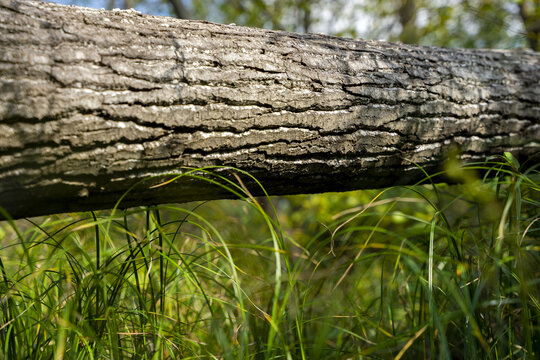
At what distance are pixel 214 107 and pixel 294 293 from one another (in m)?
0.54

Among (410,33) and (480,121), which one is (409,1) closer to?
(410,33)

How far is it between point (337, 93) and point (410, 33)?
3.37 meters

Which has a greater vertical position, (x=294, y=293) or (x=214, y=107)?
(x=214, y=107)

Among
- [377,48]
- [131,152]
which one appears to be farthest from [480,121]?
[131,152]

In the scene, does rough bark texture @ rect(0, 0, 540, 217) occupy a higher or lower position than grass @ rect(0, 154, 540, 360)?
higher

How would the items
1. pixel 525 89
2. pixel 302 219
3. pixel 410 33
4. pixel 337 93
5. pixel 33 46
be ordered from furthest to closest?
pixel 302 219
pixel 410 33
pixel 525 89
pixel 337 93
pixel 33 46

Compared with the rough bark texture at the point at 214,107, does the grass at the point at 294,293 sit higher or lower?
lower

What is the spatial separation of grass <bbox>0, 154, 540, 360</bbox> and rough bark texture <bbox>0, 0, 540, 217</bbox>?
0.11 m

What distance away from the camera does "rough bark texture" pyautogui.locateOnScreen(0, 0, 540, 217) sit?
3.20 ft

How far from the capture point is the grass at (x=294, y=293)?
958 mm

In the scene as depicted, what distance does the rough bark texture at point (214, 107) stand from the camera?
0.97 m

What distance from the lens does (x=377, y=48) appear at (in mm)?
1482

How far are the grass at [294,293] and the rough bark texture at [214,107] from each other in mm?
113

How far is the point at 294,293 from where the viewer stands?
1184 millimetres
